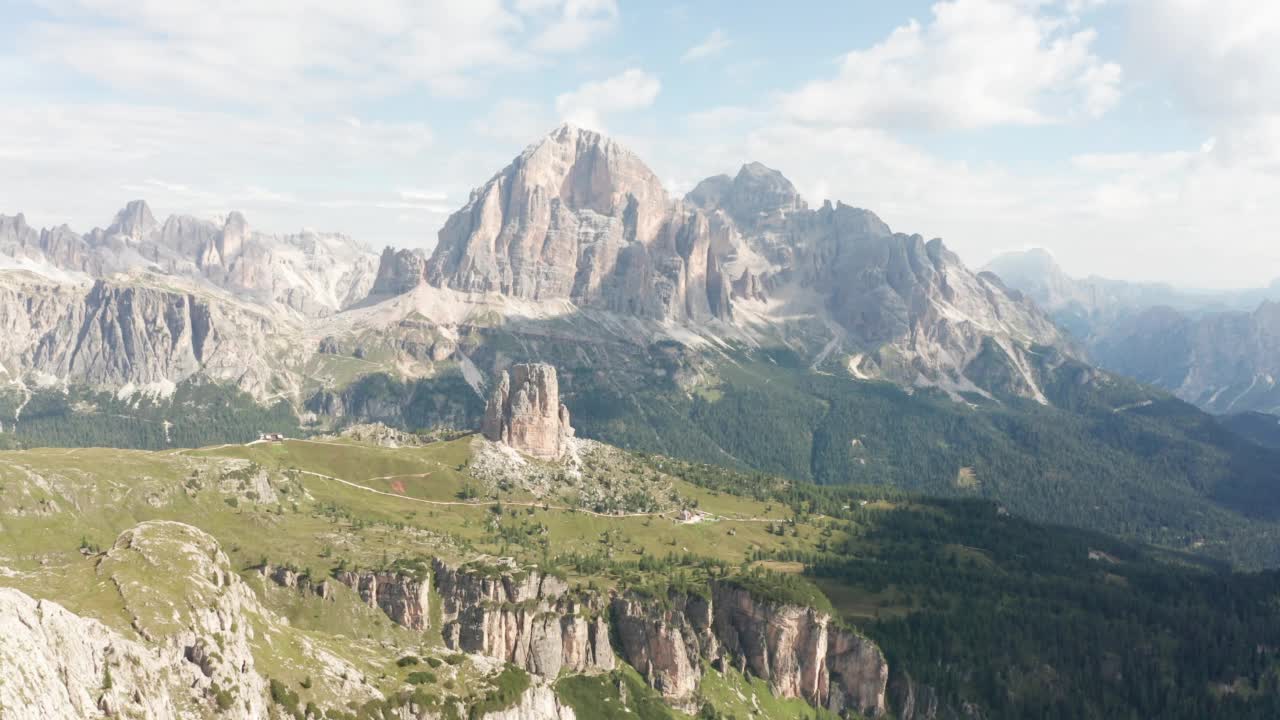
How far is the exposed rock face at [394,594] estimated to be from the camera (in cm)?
18462

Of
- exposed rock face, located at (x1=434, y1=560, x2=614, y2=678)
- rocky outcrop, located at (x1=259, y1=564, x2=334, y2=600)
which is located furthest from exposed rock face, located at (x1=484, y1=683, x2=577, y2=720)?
rocky outcrop, located at (x1=259, y1=564, x2=334, y2=600)

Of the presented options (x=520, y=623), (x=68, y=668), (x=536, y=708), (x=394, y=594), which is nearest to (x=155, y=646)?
(x=68, y=668)

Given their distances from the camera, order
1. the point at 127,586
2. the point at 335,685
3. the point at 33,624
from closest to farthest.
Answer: the point at 33,624 → the point at 127,586 → the point at 335,685

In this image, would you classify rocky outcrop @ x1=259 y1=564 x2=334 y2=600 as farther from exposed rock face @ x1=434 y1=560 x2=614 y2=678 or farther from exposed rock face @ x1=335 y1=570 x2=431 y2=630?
exposed rock face @ x1=434 y1=560 x2=614 y2=678

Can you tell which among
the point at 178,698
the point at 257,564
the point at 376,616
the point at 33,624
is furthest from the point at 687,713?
the point at 33,624

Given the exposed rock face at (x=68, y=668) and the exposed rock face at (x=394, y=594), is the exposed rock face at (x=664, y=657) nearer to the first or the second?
the exposed rock face at (x=394, y=594)

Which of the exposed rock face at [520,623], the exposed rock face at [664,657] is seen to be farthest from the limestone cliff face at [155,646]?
the exposed rock face at [664,657]

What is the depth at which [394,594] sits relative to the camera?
185750 mm

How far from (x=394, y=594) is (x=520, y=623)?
90.4 ft

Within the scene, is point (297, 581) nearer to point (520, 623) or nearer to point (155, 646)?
point (520, 623)

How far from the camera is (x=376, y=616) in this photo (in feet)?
598

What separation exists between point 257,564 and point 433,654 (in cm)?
5960

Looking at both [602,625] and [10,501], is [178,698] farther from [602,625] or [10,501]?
[10,501]

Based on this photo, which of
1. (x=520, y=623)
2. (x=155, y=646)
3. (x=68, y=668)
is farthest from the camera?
(x=520, y=623)
